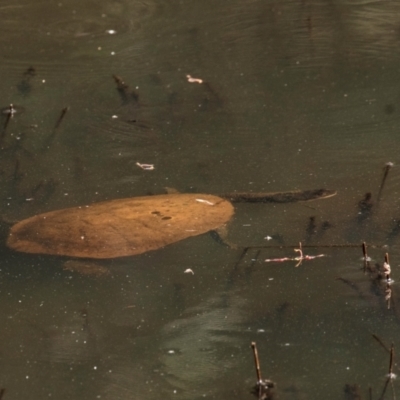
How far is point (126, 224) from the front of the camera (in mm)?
3297

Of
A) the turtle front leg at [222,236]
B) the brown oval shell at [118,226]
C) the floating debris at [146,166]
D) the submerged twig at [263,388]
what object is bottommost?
the submerged twig at [263,388]

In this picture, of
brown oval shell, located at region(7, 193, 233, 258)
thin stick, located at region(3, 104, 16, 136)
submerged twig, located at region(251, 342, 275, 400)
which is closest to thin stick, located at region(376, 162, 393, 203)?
brown oval shell, located at region(7, 193, 233, 258)

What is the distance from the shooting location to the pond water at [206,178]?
8.63ft

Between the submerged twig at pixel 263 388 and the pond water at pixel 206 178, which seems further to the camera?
the pond water at pixel 206 178

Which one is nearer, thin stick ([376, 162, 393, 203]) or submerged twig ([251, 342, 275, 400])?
submerged twig ([251, 342, 275, 400])

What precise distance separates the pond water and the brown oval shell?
0.06 m

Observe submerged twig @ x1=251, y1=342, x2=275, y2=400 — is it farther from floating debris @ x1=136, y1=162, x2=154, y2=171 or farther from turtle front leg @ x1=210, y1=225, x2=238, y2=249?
floating debris @ x1=136, y1=162, x2=154, y2=171

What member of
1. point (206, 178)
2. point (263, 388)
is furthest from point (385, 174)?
point (263, 388)

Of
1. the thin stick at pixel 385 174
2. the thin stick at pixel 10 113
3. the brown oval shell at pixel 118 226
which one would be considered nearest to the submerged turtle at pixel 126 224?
the brown oval shell at pixel 118 226

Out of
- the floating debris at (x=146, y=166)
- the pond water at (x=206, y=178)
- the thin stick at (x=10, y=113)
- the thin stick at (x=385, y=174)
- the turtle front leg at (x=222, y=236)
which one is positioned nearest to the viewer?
the pond water at (x=206, y=178)

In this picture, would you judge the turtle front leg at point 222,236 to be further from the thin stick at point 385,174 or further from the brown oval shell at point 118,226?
the thin stick at point 385,174

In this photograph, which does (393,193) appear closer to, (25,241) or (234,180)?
(234,180)

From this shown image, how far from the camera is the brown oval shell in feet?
10.6

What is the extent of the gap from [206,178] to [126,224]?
0.56 metres
